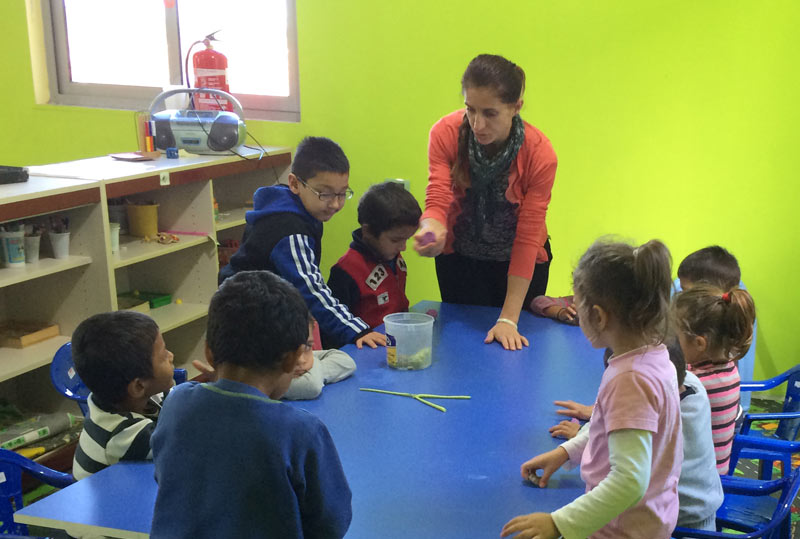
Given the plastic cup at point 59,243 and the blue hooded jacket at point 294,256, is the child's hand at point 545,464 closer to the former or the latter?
the blue hooded jacket at point 294,256

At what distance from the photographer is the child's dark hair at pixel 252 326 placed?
1146mm

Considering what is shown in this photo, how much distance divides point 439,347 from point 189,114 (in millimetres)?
2138

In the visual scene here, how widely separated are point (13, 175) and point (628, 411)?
2571 mm

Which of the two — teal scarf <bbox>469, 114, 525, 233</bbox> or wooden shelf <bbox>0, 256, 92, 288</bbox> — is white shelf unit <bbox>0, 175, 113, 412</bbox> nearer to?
wooden shelf <bbox>0, 256, 92, 288</bbox>

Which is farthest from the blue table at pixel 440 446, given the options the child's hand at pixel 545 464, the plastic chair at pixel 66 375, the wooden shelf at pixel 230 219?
the wooden shelf at pixel 230 219

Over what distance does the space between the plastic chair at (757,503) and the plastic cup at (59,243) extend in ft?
8.25

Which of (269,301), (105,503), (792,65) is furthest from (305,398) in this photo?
(792,65)

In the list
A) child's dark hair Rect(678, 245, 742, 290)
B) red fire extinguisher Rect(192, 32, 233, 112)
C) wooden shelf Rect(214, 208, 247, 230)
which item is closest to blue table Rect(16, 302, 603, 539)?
child's dark hair Rect(678, 245, 742, 290)

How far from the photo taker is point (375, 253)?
8.20 feet

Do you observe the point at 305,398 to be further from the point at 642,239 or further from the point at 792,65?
the point at 792,65

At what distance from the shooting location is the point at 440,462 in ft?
4.91

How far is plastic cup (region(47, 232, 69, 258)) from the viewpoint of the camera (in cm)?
304

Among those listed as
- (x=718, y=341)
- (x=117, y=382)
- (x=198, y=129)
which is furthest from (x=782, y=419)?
(x=198, y=129)

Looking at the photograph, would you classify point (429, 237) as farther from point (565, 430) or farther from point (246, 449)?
point (246, 449)
